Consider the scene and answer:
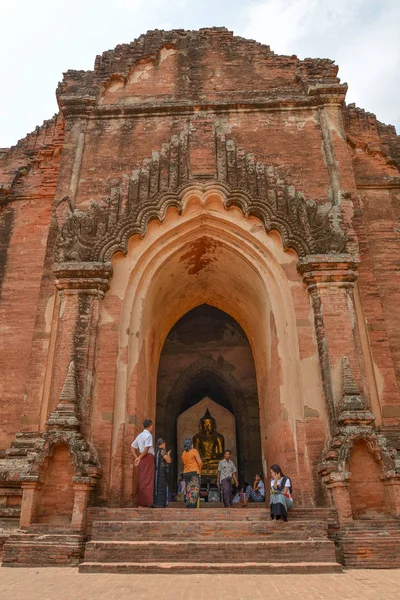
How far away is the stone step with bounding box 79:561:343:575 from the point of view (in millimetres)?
6383

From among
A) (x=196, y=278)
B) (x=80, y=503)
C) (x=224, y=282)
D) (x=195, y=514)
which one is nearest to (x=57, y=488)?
(x=80, y=503)

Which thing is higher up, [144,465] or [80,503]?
[144,465]

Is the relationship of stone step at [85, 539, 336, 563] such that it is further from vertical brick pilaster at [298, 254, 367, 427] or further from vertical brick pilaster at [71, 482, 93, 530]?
vertical brick pilaster at [298, 254, 367, 427]

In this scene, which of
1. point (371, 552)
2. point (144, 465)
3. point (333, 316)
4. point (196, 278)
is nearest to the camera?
point (371, 552)

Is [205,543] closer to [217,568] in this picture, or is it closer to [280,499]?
[217,568]

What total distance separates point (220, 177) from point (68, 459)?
708 centimetres

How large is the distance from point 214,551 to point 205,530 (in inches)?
18.6

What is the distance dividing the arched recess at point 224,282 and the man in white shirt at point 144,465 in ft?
1.56

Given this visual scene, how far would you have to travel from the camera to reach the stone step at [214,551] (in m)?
6.68

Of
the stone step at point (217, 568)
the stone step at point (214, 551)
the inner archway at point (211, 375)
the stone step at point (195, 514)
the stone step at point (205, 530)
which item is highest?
the inner archway at point (211, 375)

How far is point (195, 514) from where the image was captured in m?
7.74

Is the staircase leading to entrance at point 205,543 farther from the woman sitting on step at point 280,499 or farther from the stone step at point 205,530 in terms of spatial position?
the woman sitting on step at point 280,499

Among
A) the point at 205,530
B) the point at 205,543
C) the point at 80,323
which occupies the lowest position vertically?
the point at 205,543

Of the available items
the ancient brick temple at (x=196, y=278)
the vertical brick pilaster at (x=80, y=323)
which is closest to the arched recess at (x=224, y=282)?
the ancient brick temple at (x=196, y=278)
